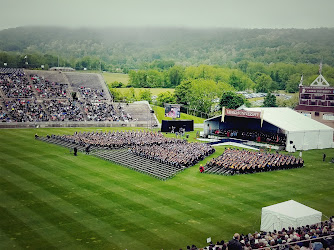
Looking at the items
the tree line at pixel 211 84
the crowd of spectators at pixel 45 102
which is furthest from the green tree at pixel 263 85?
the crowd of spectators at pixel 45 102

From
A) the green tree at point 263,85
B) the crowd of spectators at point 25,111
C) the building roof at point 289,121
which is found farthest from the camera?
the green tree at point 263,85

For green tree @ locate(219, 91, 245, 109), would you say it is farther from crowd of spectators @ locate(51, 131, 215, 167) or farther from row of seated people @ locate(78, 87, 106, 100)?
crowd of spectators @ locate(51, 131, 215, 167)

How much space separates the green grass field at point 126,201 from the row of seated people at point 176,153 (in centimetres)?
178

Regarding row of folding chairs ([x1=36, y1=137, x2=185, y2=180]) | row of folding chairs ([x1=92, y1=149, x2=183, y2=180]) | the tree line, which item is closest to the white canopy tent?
row of folding chairs ([x1=36, y1=137, x2=185, y2=180])

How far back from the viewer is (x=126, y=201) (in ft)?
77.0

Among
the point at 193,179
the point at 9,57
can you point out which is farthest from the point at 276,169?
the point at 9,57

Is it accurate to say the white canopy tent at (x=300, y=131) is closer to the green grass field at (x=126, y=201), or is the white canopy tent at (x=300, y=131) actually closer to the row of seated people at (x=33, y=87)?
the green grass field at (x=126, y=201)

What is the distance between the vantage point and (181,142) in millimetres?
44469

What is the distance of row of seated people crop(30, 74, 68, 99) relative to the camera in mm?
73562

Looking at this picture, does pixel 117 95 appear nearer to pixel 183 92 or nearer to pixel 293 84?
pixel 183 92

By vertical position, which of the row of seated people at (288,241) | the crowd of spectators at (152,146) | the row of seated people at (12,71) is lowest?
the crowd of spectators at (152,146)

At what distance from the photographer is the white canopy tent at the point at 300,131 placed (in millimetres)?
46312

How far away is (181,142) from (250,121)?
56.4 feet

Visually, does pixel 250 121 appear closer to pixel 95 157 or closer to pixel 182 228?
pixel 95 157
